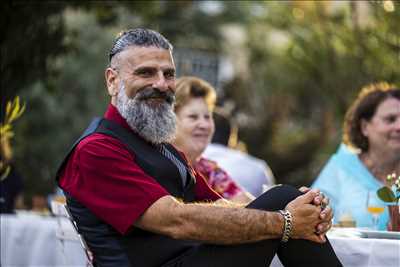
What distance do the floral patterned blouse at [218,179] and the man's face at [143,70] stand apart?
1799 mm

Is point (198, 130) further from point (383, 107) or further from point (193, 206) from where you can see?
point (193, 206)

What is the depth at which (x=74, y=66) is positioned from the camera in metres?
18.8

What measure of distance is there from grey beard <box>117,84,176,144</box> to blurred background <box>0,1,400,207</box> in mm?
3100

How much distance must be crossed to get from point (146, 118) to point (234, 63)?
21.8 m

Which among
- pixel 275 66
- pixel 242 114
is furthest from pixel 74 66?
pixel 275 66

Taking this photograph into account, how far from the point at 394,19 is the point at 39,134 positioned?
12211mm

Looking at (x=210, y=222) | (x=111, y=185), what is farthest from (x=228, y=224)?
(x=111, y=185)

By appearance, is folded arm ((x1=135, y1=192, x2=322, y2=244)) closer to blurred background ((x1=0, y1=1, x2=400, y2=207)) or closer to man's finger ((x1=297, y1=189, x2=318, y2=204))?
man's finger ((x1=297, y1=189, x2=318, y2=204))

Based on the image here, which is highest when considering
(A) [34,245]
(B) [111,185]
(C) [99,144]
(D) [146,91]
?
(D) [146,91]

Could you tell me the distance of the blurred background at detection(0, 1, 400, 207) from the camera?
7.61 metres

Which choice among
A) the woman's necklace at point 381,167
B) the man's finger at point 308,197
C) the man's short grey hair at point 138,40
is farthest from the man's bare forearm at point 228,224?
the woman's necklace at point 381,167

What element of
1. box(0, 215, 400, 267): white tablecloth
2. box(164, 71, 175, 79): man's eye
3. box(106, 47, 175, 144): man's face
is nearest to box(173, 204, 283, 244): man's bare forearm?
box(106, 47, 175, 144): man's face

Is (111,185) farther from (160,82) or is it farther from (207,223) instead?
(160,82)

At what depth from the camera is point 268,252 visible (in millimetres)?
3311
